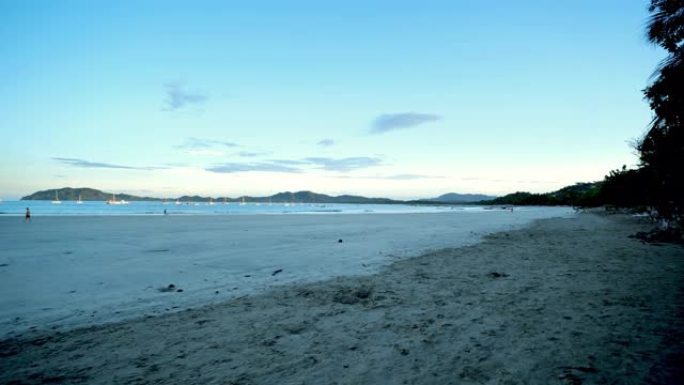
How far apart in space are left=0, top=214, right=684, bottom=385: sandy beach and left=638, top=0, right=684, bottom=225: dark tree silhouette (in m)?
2.56

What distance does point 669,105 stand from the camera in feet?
25.5

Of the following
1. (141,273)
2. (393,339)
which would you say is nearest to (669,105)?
(393,339)

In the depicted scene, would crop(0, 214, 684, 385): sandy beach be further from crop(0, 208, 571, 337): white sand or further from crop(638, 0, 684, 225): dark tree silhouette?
crop(638, 0, 684, 225): dark tree silhouette

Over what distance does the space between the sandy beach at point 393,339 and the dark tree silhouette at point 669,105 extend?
8.40 ft

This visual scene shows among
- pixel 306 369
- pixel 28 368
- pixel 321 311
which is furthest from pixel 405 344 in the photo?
pixel 28 368

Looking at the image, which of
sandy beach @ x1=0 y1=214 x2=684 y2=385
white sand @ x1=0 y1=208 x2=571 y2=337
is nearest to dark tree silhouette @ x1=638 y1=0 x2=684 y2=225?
sandy beach @ x1=0 y1=214 x2=684 y2=385

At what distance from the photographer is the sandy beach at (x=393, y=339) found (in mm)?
3844

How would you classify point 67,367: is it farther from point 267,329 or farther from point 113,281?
point 113,281

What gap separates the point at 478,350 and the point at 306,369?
213 centimetres

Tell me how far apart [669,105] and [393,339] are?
8097mm

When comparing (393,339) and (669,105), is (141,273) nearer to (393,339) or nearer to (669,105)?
(393,339)

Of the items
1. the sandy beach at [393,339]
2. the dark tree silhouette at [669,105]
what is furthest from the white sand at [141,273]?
the dark tree silhouette at [669,105]

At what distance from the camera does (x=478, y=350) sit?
441 centimetres

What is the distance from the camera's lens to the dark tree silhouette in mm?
7702
